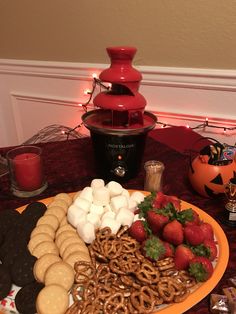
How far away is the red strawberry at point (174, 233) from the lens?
2.41 ft

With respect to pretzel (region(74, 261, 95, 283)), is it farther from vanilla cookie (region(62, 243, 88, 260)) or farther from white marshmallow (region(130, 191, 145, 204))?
white marshmallow (region(130, 191, 145, 204))

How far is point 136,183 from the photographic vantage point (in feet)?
3.70

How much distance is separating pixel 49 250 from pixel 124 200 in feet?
0.80

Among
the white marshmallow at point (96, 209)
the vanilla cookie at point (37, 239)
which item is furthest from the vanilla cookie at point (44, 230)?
the white marshmallow at point (96, 209)

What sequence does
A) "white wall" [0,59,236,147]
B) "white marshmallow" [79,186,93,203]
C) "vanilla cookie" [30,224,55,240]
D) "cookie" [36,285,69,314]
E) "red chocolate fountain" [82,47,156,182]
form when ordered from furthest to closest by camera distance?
1. "white wall" [0,59,236,147]
2. "red chocolate fountain" [82,47,156,182]
3. "white marshmallow" [79,186,93,203]
4. "vanilla cookie" [30,224,55,240]
5. "cookie" [36,285,69,314]

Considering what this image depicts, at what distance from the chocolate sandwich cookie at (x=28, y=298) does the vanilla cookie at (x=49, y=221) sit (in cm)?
19

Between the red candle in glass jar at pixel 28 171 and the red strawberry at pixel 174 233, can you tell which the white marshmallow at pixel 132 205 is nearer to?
the red strawberry at pixel 174 233

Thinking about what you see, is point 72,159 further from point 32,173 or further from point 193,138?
point 193,138

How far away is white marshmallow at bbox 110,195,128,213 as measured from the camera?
88cm

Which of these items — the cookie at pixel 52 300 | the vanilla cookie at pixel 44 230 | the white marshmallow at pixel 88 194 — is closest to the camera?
the cookie at pixel 52 300

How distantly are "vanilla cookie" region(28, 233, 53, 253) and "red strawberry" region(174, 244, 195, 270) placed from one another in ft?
1.00

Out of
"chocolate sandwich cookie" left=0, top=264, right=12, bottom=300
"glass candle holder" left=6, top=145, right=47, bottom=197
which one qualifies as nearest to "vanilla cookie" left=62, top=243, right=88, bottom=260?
"chocolate sandwich cookie" left=0, top=264, right=12, bottom=300

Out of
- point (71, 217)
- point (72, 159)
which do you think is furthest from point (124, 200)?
point (72, 159)

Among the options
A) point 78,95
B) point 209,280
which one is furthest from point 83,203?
point 78,95
